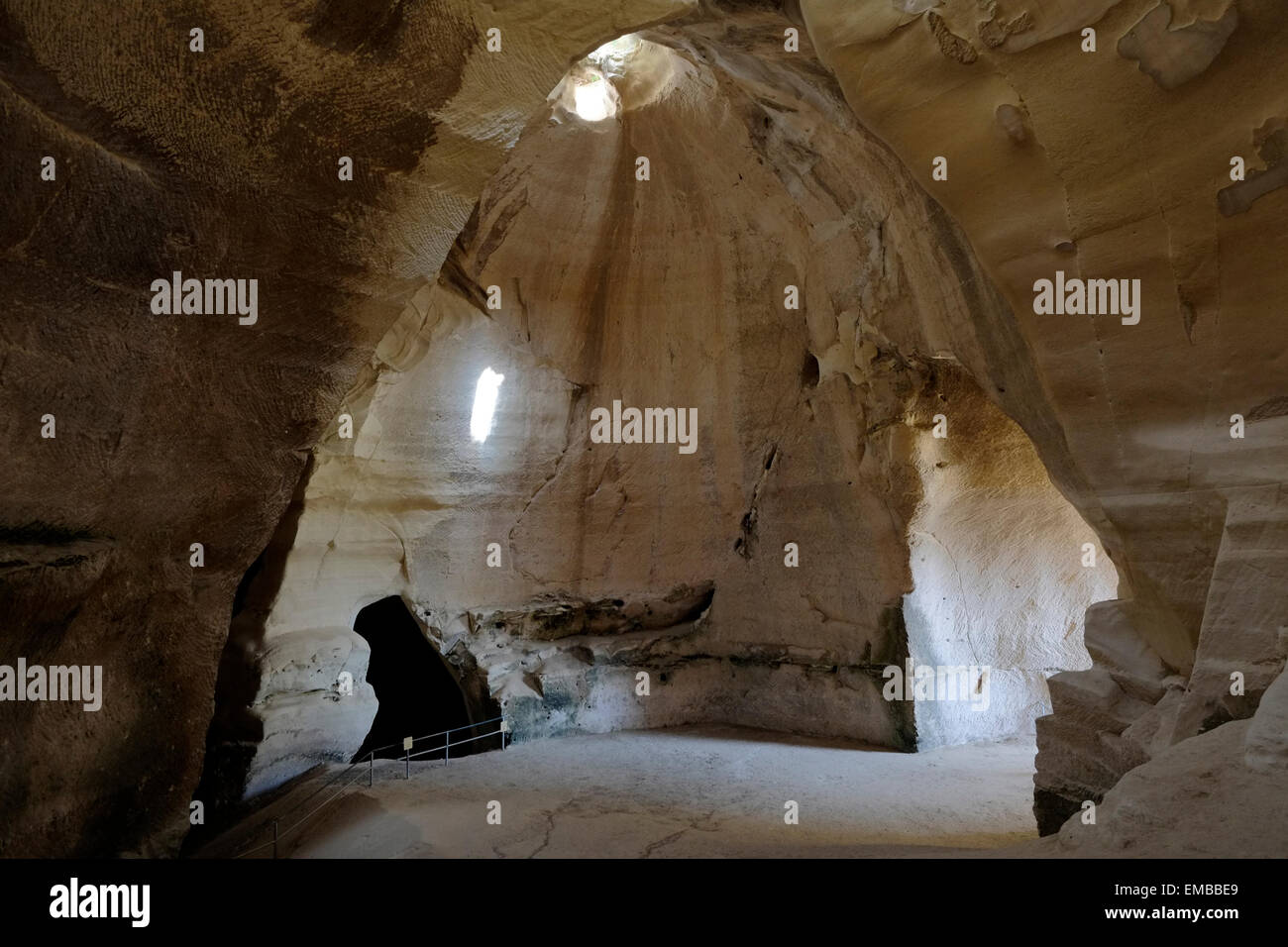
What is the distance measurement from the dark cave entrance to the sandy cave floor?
3.87 metres

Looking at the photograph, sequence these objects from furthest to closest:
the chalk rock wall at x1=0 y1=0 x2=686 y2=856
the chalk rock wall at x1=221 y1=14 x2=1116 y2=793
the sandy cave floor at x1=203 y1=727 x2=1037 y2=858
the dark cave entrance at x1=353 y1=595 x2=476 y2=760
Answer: the dark cave entrance at x1=353 y1=595 x2=476 y2=760
the chalk rock wall at x1=221 y1=14 x2=1116 y2=793
the sandy cave floor at x1=203 y1=727 x2=1037 y2=858
the chalk rock wall at x1=0 y1=0 x2=686 y2=856

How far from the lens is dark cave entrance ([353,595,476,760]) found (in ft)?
36.9

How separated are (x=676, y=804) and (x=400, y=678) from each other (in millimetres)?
7175

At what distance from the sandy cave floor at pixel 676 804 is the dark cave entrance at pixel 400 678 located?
3871mm

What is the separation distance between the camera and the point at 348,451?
7.24 metres

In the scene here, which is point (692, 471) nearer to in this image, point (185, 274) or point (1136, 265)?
point (1136, 265)

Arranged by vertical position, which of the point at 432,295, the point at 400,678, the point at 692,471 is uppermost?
the point at 432,295

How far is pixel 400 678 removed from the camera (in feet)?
39.1

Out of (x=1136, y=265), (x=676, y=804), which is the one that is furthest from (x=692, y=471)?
(x=1136, y=265)

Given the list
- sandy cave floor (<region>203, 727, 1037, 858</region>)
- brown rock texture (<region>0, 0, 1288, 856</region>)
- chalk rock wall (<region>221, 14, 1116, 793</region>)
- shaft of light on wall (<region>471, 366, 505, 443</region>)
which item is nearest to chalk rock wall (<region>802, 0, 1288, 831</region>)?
brown rock texture (<region>0, 0, 1288, 856</region>)

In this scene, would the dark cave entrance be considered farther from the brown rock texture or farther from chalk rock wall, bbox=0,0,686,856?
chalk rock wall, bbox=0,0,686,856

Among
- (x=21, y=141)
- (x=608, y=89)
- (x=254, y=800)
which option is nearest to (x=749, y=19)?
(x=608, y=89)

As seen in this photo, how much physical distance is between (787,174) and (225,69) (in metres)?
4.68
